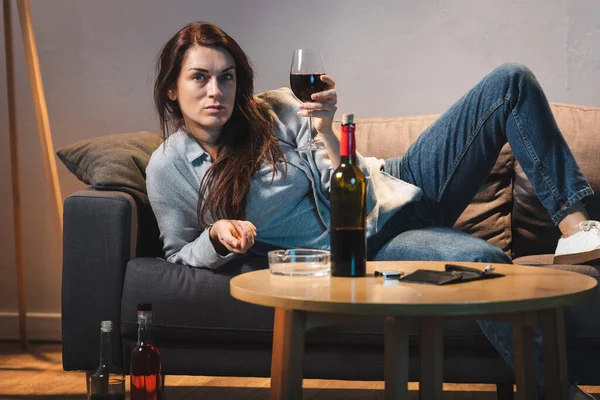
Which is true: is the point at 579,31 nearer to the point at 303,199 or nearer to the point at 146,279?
the point at 303,199

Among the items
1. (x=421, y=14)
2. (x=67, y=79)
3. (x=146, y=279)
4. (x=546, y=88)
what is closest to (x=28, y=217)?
(x=67, y=79)

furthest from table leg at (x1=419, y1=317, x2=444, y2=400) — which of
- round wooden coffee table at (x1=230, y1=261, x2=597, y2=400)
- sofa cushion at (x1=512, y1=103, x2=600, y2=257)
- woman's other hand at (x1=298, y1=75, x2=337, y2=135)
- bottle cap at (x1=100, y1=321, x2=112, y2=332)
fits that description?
sofa cushion at (x1=512, y1=103, x2=600, y2=257)

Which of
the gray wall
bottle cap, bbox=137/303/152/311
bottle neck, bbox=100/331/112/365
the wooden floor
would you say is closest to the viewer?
bottle cap, bbox=137/303/152/311


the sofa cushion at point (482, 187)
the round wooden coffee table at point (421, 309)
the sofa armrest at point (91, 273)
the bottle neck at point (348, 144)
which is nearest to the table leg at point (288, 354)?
the round wooden coffee table at point (421, 309)

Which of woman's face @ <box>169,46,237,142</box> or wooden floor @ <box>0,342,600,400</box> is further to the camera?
wooden floor @ <box>0,342,600,400</box>

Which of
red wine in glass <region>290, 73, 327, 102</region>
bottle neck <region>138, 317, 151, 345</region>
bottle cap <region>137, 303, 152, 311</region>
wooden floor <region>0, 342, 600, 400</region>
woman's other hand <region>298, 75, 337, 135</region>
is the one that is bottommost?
wooden floor <region>0, 342, 600, 400</region>

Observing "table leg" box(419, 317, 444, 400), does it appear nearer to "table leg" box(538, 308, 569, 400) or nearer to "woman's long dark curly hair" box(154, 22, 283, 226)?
"table leg" box(538, 308, 569, 400)

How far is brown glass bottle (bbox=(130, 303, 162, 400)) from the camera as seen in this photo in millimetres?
1960

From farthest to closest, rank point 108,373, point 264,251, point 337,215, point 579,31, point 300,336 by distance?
point 579,31 → point 264,251 → point 108,373 → point 337,215 → point 300,336

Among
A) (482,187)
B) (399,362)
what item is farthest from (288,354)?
(482,187)

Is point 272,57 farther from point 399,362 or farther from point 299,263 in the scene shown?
point 399,362

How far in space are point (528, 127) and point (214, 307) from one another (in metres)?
0.90

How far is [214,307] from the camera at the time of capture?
2027 mm

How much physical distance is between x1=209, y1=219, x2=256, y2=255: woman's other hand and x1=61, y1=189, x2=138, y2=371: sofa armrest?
1.26 feet
